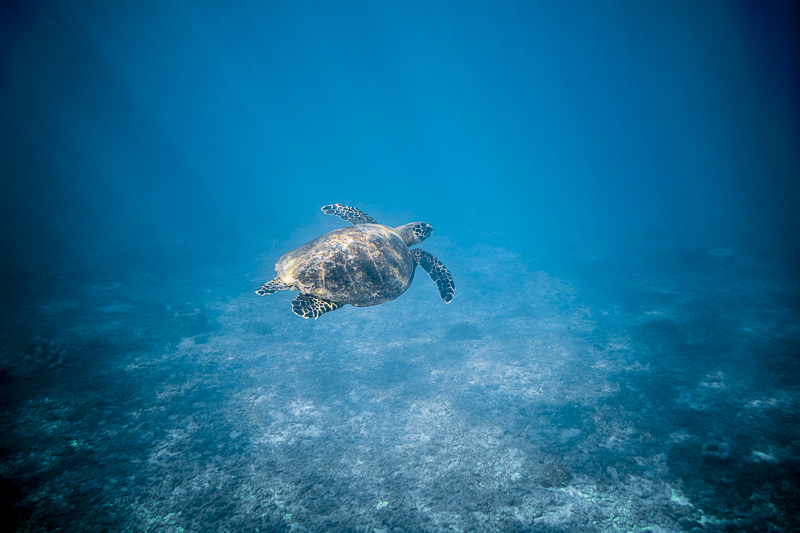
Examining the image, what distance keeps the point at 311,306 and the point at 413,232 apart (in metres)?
3.95

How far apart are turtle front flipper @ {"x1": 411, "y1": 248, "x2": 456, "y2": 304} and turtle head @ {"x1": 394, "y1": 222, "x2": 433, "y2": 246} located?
37 centimetres

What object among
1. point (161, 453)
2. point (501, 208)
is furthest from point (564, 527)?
point (501, 208)

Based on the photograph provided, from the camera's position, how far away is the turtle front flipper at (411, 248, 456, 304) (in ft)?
21.5

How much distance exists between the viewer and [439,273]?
7168mm

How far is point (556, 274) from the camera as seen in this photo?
52.2ft

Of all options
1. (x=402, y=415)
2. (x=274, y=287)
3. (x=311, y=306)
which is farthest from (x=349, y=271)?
(x=402, y=415)

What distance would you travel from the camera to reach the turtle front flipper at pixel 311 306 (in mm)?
4660

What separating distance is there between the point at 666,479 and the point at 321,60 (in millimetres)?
69287

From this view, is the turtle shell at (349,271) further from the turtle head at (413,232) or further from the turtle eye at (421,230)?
the turtle eye at (421,230)

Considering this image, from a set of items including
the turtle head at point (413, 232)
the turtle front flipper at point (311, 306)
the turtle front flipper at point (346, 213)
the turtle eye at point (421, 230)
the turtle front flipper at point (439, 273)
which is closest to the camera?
the turtle front flipper at point (311, 306)

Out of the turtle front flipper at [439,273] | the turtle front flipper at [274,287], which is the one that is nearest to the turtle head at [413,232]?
the turtle front flipper at [439,273]

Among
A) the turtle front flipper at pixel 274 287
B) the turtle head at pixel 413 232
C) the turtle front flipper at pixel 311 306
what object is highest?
the turtle head at pixel 413 232

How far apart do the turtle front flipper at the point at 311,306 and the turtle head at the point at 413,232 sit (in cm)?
321

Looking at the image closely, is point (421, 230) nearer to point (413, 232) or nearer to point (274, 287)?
point (413, 232)
